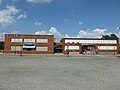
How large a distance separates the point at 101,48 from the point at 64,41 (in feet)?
55.7

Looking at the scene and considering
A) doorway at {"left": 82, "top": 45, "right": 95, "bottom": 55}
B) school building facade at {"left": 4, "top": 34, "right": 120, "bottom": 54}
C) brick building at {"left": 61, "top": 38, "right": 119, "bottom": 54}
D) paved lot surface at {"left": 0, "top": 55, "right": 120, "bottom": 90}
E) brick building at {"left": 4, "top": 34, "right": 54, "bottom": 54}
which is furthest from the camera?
doorway at {"left": 82, "top": 45, "right": 95, "bottom": 55}

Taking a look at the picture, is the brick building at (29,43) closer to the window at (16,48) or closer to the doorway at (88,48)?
the window at (16,48)

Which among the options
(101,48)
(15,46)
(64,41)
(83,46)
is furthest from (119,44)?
(15,46)

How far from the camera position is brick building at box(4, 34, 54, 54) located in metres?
94.9

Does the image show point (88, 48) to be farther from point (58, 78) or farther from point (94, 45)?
point (58, 78)

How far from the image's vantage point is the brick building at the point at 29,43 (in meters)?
94.9

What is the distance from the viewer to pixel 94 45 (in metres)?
103

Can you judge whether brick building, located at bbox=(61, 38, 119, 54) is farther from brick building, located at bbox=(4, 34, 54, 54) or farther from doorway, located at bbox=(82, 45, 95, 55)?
brick building, located at bbox=(4, 34, 54, 54)

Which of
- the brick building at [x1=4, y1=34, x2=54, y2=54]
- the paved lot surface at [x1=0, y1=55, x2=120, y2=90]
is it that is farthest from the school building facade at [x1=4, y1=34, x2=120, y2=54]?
the paved lot surface at [x1=0, y1=55, x2=120, y2=90]

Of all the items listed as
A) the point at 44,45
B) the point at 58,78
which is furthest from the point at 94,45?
the point at 58,78

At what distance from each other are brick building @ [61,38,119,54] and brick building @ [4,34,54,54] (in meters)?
8.71

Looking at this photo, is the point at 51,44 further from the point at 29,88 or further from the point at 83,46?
the point at 29,88

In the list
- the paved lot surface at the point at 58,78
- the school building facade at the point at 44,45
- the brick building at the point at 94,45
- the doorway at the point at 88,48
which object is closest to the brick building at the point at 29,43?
the school building facade at the point at 44,45

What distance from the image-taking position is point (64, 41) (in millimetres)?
101438
